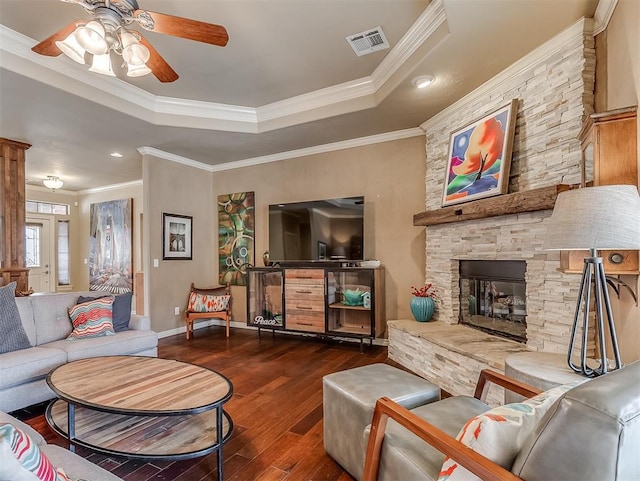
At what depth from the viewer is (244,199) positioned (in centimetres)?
520

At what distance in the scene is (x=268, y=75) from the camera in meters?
3.19

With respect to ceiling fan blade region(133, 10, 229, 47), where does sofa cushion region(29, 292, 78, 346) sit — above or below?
below

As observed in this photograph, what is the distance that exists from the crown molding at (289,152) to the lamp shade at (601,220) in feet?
8.79

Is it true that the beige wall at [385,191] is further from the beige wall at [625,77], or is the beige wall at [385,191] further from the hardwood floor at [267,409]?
the beige wall at [625,77]

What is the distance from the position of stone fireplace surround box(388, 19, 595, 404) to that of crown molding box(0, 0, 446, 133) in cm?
84

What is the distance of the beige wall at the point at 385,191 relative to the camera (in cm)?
400

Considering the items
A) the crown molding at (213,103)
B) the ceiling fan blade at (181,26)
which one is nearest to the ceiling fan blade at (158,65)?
the ceiling fan blade at (181,26)

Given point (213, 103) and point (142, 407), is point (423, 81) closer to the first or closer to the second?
point (213, 103)

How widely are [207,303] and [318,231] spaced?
1.96m

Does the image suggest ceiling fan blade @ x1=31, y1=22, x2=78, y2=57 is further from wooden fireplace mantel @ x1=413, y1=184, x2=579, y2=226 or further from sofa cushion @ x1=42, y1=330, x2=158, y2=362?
wooden fireplace mantel @ x1=413, y1=184, x2=579, y2=226

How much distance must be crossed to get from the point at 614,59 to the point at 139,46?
283cm

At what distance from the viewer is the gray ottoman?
167 cm

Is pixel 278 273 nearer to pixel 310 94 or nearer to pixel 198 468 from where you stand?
pixel 310 94

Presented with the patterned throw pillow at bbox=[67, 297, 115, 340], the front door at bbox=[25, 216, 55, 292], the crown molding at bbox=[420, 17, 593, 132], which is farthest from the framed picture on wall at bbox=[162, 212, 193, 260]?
the front door at bbox=[25, 216, 55, 292]
